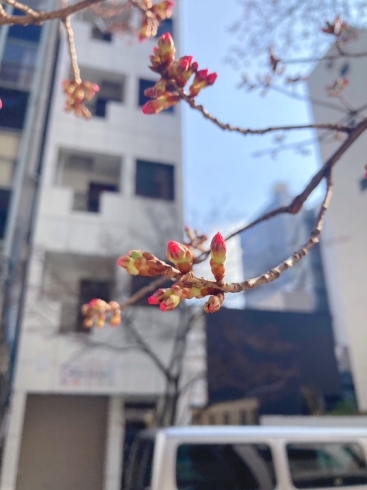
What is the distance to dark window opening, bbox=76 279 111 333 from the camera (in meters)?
5.61

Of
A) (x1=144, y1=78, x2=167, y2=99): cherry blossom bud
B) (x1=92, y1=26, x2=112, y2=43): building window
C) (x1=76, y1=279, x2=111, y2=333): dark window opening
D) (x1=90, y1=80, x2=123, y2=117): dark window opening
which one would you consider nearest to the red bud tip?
(x1=144, y1=78, x2=167, y2=99): cherry blossom bud

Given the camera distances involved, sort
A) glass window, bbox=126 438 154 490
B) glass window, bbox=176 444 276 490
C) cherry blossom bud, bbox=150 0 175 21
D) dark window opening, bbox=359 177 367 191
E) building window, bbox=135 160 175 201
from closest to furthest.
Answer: cherry blossom bud, bbox=150 0 175 21 < glass window, bbox=176 444 276 490 < glass window, bbox=126 438 154 490 < dark window opening, bbox=359 177 367 191 < building window, bbox=135 160 175 201

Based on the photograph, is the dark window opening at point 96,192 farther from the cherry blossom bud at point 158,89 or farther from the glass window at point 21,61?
the cherry blossom bud at point 158,89

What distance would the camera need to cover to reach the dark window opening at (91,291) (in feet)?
18.4

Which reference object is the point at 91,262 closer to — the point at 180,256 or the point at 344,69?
the point at 344,69

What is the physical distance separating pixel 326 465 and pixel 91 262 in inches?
172

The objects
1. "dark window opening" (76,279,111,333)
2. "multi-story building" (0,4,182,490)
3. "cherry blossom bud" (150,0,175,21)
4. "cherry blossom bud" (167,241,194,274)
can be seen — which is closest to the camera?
"cherry blossom bud" (167,241,194,274)

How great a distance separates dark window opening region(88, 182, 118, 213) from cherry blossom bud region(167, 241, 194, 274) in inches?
239

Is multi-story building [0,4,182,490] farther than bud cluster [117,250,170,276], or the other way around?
multi-story building [0,4,182,490]

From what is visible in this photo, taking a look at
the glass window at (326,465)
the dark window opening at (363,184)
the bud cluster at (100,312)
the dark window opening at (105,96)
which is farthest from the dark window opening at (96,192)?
the bud cluster at (100,312)

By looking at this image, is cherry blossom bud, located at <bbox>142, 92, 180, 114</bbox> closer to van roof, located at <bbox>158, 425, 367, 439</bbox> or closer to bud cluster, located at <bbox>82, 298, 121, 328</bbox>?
bud cluster, located at <bbox>82, 298, 121, 328</bbox>

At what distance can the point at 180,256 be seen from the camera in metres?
0.63

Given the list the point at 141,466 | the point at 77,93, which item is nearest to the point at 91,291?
the point at 141,466

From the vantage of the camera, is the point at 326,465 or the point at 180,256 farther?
the point at 326,465
